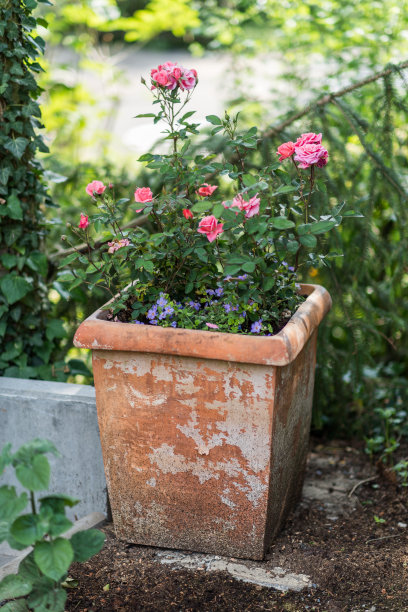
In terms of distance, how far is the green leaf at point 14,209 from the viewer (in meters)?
2.21

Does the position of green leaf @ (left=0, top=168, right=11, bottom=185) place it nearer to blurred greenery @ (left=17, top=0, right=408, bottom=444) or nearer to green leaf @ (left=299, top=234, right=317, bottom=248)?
blurred greenery @ (left=17, top=0, right=408, bottom=444)

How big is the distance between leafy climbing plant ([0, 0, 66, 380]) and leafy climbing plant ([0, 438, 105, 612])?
3.54 feet

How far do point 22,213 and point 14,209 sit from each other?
6 centimetres

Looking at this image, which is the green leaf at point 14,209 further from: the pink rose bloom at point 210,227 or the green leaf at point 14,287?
the pink rose bloom at point 210,227

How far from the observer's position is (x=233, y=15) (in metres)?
4.00

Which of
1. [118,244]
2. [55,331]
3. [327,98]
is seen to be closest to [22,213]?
[55,331]

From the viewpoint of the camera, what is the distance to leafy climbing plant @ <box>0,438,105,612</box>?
4.03 feet

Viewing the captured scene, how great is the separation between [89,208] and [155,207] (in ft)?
5.72

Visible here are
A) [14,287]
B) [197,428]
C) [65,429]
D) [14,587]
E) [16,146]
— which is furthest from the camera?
[14,287]

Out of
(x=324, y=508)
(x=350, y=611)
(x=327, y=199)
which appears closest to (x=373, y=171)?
(x=327, y=199)

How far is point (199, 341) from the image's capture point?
1646 mm

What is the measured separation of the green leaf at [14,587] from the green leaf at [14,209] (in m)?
1.26

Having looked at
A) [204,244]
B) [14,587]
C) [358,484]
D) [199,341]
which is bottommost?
[358,484]

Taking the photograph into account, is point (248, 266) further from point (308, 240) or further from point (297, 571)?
point (297, 571)
